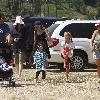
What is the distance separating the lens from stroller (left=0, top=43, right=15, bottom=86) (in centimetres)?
1266

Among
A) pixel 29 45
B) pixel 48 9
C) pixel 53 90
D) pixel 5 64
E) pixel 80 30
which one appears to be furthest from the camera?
pixel 48 9

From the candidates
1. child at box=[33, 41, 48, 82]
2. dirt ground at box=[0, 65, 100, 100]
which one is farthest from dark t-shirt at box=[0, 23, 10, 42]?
child at box=[33, 41, 48, 82]

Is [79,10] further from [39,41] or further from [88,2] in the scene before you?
[39,41]

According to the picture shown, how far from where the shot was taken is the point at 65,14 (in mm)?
73688

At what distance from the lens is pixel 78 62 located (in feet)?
59.9

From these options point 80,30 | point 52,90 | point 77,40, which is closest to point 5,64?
point 52,90

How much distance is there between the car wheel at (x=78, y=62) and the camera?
715 inches

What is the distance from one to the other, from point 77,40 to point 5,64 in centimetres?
625

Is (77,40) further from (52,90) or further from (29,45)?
(52,90)

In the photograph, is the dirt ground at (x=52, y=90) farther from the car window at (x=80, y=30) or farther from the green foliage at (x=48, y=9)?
the green foliage at (x=48, y=9)

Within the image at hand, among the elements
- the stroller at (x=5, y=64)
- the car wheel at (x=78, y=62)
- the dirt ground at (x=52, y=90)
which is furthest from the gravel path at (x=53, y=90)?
Answer: the car wheel at (x=78, y=62)

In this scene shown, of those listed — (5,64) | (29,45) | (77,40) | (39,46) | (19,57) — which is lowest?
(5,64)

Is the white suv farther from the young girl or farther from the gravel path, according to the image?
the gravel path

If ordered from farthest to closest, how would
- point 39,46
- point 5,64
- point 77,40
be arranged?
point 77,40 < point 39,46 < point 5,64
